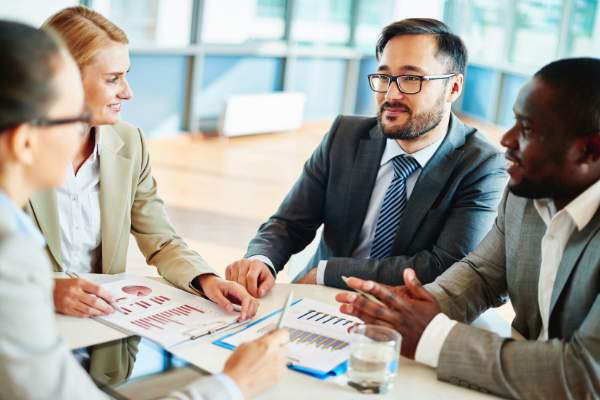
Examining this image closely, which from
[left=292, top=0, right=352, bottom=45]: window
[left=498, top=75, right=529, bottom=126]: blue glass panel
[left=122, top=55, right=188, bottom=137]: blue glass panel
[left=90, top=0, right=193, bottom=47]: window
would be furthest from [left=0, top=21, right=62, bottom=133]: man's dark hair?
[left=498, top=75, right=529, bottom=126]: blue glass panel

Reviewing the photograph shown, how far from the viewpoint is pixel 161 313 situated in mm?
1398

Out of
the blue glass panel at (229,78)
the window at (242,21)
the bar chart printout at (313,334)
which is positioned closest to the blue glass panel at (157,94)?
the blue glass panel at (229,78)

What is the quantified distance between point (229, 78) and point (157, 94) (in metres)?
1.22

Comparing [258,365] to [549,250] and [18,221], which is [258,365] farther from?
[549,250]

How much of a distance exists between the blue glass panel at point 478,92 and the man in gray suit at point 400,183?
29.3ft

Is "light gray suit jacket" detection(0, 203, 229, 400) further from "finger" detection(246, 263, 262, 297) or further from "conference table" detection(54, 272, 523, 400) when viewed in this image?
"finger" detection(246, 263, 262, 297)

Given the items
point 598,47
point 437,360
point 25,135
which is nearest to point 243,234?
point 437,360

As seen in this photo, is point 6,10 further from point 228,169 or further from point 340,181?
point 340,181

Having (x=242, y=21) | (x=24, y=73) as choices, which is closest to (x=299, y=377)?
(x=24, y=73)

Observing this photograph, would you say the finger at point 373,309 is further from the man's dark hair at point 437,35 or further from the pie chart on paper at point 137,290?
the man's dark hair at point 437,35

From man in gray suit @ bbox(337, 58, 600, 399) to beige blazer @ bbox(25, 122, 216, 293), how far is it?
639mm

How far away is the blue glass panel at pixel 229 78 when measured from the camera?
7.59 m

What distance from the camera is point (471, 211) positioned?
195cm

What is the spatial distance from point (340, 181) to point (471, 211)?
0.51 meters
